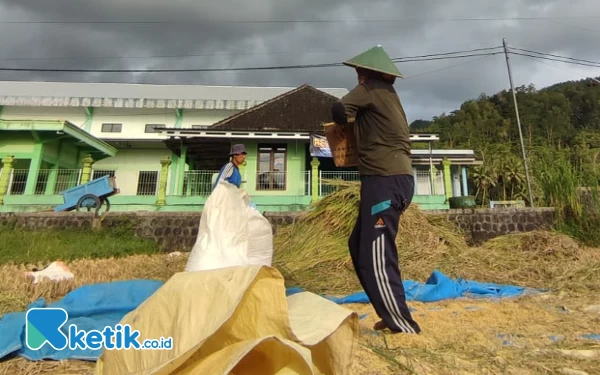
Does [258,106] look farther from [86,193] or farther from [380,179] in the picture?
[380,179]

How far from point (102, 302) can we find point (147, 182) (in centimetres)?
1640

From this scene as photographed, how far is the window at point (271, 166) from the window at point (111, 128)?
1271cm

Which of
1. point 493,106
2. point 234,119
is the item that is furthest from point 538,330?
point 493,106

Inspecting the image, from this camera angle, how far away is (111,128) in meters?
21.2

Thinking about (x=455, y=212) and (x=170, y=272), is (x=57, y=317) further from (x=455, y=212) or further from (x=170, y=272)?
(x=455, y=212)

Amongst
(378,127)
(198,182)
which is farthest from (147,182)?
(378,127)

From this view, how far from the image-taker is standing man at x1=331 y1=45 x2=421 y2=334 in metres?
1.76

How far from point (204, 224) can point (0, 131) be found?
47.5 ft

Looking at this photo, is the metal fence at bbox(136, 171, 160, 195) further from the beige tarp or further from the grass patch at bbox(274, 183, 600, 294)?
the beige tarp

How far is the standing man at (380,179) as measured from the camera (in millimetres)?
1764

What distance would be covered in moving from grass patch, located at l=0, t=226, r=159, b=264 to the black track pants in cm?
516

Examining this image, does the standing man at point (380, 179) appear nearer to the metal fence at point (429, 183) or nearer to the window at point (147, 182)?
the metal fence at point (429, 183)

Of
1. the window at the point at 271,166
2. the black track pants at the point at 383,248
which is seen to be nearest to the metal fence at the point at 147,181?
the window at the point at 271,166

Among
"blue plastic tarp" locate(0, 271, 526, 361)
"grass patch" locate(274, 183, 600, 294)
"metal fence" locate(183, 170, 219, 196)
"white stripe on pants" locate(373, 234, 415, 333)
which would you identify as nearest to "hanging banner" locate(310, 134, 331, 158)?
"metal fence" locate(183, 170, 219, 196)
